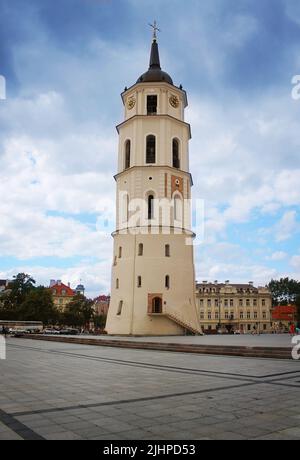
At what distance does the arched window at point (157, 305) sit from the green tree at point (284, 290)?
272ft

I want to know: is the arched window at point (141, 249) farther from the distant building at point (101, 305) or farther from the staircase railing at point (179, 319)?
the distant building at point (101, 305)

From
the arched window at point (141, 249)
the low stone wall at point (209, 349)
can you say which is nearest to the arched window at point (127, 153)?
the arched window at point (141, 249)

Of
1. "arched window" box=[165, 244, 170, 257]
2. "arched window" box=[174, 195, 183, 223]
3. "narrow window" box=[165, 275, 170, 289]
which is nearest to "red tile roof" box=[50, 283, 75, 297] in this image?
"arched window" box=[174, 195, 183, 223]

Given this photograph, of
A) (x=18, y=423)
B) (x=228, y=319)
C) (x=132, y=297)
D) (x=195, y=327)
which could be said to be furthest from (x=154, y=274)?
(x=228, y=319)

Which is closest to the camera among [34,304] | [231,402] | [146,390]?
[231,402]

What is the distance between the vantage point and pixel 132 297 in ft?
133

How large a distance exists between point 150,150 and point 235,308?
2752 inches

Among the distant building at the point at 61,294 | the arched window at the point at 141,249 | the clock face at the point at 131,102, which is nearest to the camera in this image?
the arched window at the point at 141,249

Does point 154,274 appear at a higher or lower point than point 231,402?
higher

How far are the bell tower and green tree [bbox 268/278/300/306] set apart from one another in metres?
78.8

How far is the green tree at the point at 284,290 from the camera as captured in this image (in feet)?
373
